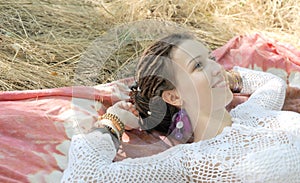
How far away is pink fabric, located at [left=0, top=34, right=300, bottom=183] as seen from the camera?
1545mm

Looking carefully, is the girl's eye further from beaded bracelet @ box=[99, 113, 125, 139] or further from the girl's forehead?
beaded bracelet @ box=[99, 113, 125, 139]

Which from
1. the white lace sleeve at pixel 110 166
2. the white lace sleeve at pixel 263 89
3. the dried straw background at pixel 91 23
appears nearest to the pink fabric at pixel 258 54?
the white lace sleeve at pixel 263 89

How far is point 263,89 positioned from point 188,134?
1.52ft

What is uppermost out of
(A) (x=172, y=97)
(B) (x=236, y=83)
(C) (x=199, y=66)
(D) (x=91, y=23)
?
(C) (x=199, y=66)

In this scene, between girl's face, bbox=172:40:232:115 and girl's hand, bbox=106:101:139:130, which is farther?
girl's hand, bbox=106:101:139:130

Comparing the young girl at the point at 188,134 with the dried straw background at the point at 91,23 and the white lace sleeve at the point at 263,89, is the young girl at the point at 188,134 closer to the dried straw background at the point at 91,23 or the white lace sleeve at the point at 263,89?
the white lace sleeve at the point at 263,89

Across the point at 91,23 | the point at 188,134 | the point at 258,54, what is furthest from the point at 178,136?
the point at 91,23

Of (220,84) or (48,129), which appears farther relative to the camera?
(48,129)

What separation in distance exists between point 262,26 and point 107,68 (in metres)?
1.05

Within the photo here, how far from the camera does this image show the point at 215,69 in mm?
1483

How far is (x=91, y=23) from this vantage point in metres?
2.85

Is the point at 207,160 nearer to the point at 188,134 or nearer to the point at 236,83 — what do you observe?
the point at 188,134

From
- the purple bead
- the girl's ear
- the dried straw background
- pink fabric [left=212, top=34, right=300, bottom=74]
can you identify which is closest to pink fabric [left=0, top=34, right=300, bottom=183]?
the purple bead

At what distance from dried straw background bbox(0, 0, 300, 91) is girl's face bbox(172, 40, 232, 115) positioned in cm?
83
